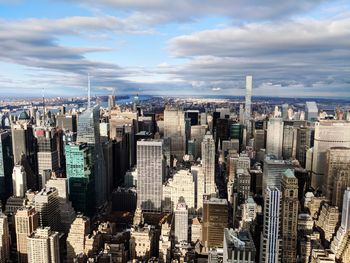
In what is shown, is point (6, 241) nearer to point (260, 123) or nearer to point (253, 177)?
point (253, 177)

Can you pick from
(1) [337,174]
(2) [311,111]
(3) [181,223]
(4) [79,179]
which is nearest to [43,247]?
(3) [181,223]

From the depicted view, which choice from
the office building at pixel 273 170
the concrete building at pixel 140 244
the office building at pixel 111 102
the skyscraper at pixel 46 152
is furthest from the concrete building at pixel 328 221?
the office building at pixel 111 102

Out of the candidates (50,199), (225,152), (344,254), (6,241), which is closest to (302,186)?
(344,254)

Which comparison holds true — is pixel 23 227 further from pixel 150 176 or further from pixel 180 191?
pixel 180 191

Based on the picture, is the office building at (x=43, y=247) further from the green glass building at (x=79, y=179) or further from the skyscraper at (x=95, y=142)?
the skyscraper at (x=95, y=142)

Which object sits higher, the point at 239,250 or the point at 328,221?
the point at 239,250

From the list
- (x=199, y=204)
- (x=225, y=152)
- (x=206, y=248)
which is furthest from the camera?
(x=225, y=152)
